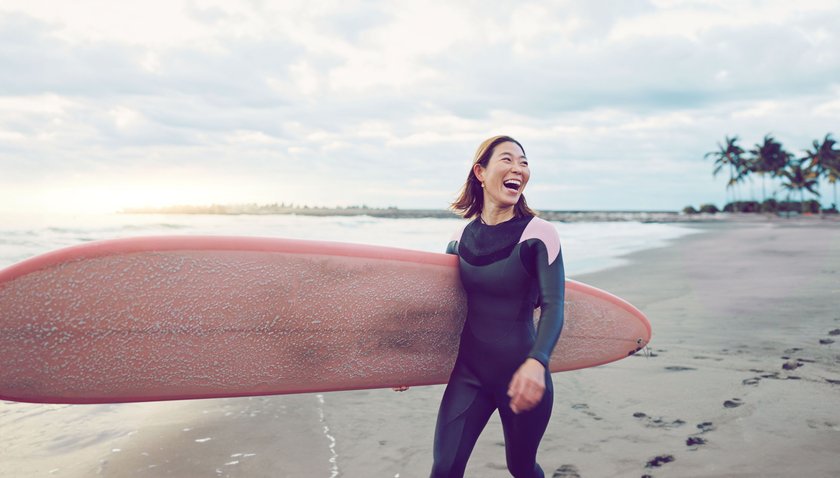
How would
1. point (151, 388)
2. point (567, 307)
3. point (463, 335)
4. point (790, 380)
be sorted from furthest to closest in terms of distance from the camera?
1. point (790, 380)
2. point (567, 307)
3. point (151, 388)
4. point (463, 335)

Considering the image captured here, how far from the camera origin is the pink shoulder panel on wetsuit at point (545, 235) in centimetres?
179

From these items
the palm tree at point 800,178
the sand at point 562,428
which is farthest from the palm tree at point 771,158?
the sand at point 562,428

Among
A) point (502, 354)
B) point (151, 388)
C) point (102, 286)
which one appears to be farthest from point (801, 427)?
point (102, 286)

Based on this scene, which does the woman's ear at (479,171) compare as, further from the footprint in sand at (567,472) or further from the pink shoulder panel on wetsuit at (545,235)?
the footprint in sand at (567,472)

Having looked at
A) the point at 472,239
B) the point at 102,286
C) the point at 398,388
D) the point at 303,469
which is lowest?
the point at 303,469

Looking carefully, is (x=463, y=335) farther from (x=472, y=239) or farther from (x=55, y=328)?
(x=55, y=328)

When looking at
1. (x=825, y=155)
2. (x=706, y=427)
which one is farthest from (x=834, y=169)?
(x=706, y=427)

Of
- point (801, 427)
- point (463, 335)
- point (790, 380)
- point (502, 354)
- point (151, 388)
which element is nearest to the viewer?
point (502, 354)

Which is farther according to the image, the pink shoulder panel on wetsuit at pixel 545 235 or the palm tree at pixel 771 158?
the palm tree at pixel 771 158

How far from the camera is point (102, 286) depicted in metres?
2.14

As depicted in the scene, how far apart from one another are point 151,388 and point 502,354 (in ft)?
4.56

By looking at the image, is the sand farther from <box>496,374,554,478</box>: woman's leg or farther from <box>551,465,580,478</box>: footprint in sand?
<box>496,374,554,478</box>: woman's leg

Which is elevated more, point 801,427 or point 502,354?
point 502,354

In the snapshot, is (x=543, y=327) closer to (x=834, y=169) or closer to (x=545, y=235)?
(x=545, y=235)
